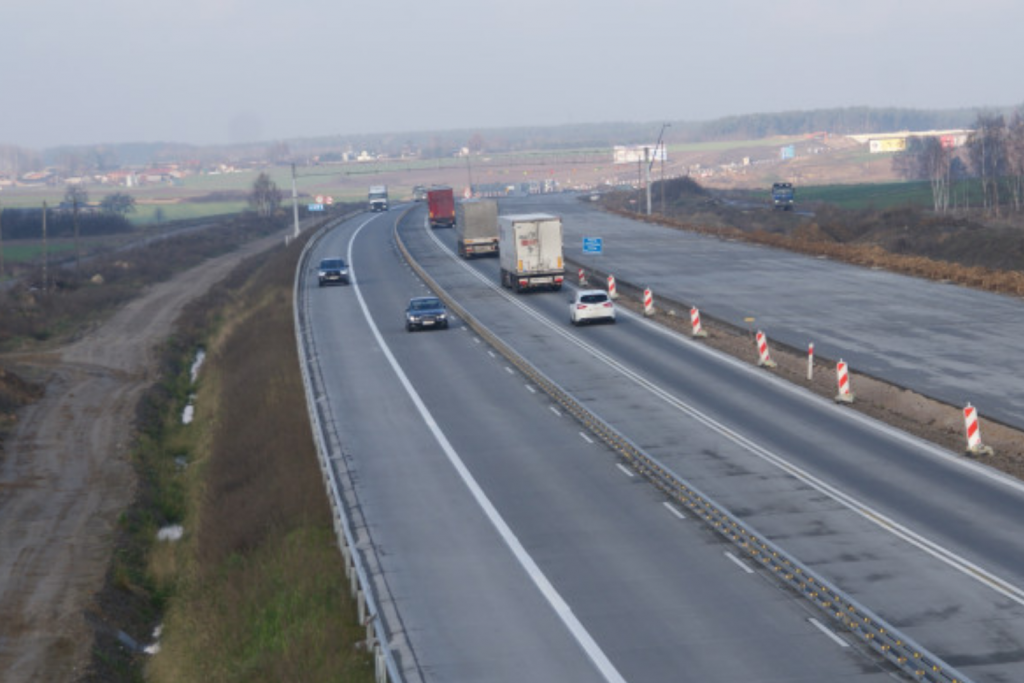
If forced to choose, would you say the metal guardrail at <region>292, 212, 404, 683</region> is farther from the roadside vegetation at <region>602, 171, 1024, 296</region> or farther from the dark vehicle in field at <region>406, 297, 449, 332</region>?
the roadside vegetation at <region>602, 171, 1024, 296</region>

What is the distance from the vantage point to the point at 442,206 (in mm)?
113188

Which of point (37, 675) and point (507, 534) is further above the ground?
point (507, 534)

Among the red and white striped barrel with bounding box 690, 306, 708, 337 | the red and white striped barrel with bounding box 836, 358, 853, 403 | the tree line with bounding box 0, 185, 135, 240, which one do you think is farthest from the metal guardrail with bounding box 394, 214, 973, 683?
the tree line with bounding box 0, 185, 135, 240

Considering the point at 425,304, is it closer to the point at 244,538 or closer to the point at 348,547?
the point at 244,538

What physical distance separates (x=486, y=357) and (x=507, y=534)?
21882 millimetres

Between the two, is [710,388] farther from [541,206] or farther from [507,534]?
[541,206]

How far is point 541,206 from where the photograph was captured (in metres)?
144

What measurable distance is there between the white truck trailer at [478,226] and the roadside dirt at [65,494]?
65.3ft

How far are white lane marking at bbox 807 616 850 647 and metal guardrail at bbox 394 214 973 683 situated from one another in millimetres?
224

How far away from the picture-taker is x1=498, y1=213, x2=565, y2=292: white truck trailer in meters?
61.2

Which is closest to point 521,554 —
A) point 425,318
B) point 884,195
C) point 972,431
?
point 972,431

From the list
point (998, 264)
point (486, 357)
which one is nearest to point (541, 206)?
point (998, 264)

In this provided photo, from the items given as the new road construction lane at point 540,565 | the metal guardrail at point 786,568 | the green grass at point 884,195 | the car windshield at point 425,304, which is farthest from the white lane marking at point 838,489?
the green grass at point 884,195

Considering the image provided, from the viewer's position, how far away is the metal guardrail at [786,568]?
16.0 m
